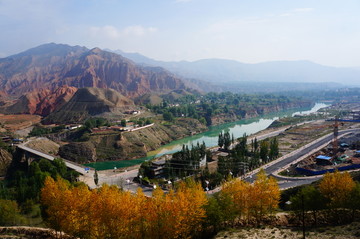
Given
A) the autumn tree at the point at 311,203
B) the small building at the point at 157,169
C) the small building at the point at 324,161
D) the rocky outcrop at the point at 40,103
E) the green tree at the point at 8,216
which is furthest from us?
the rocky outcrop at the point at 40,103

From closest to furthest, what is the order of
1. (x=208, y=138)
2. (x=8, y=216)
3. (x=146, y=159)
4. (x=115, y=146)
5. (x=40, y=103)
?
(x=8, y=216), (x=146, y=159), (x=115, y=146), (x=208, y=138), (x=40, y=103)

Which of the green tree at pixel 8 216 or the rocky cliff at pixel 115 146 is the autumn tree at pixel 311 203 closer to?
the green tree at pixel 8 216

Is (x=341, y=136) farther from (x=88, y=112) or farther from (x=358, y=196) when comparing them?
(x=88, y=112)

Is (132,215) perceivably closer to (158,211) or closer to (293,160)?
(158,211)

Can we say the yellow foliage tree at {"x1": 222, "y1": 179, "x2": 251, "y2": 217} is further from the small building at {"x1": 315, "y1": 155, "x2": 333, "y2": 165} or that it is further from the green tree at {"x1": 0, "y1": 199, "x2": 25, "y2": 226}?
the small building at {"x1": 315, "y1": 155, "x2": 333, "y2": 165}

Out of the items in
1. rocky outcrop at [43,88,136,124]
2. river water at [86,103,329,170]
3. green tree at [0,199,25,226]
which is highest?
rocky outcrop at [43,88,136,124]

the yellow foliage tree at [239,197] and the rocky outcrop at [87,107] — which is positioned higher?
the rocky outcrop at [87,107]

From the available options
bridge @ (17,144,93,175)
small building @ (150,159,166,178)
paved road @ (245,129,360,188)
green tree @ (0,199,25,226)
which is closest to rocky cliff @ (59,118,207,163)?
bridge @ (17,144,93,175)

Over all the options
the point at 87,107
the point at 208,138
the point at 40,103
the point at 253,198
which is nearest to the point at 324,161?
the point at 253,198

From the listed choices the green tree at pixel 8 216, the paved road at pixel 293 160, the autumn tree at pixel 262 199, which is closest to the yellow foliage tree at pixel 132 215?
the autumn tree at pixel 262 199

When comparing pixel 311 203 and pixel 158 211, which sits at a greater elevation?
pixel 158 211

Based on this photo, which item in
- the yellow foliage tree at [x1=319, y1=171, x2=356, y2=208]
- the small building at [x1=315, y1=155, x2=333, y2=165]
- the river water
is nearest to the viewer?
the yellow foliage tree at [x1=319, y1=171, x2=356, y2=208]

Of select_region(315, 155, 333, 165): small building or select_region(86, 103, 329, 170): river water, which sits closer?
select_region(315, 155, 333, 165): small building
